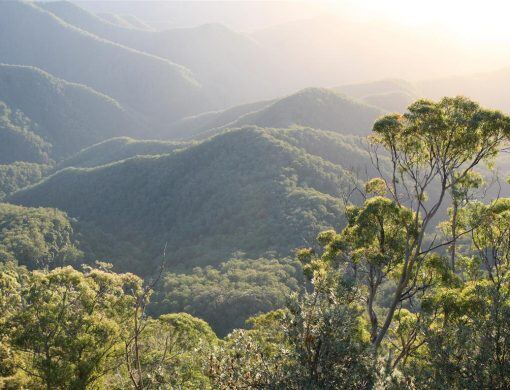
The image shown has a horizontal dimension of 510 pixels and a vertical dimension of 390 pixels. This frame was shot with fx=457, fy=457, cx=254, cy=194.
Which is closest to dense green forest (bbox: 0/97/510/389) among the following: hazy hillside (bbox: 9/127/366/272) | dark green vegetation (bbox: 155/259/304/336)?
dark green vegetation (bbox: 155/259/304/336)

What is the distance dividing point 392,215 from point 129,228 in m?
156

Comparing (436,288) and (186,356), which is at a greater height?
(436,288)

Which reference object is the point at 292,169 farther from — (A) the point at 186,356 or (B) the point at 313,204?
(A) the point at 186,356

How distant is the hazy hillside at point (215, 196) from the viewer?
134m

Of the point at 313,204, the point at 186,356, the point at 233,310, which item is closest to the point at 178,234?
the point at 313,204

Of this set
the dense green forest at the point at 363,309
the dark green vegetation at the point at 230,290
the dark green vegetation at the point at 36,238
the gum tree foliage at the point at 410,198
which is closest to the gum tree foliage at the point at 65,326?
the dense green forest at the point at 363,309

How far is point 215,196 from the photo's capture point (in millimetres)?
162250

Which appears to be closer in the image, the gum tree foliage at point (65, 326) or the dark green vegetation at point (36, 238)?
the gum tree foliage at point (65, 326)

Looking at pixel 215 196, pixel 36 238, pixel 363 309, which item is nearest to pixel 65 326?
pixel 363 309

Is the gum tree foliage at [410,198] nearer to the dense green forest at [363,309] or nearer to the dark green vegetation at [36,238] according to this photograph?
the dense green forest at [363,309]

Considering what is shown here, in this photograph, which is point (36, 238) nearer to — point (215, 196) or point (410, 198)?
point (215, 196)

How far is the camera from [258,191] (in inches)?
6019

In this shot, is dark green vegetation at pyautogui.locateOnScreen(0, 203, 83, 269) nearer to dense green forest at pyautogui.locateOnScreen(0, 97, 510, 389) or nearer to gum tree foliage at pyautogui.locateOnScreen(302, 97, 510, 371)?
dense green forest at pyautogui.locateOnScreen(0, 97, 510, 389)

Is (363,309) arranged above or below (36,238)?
above
